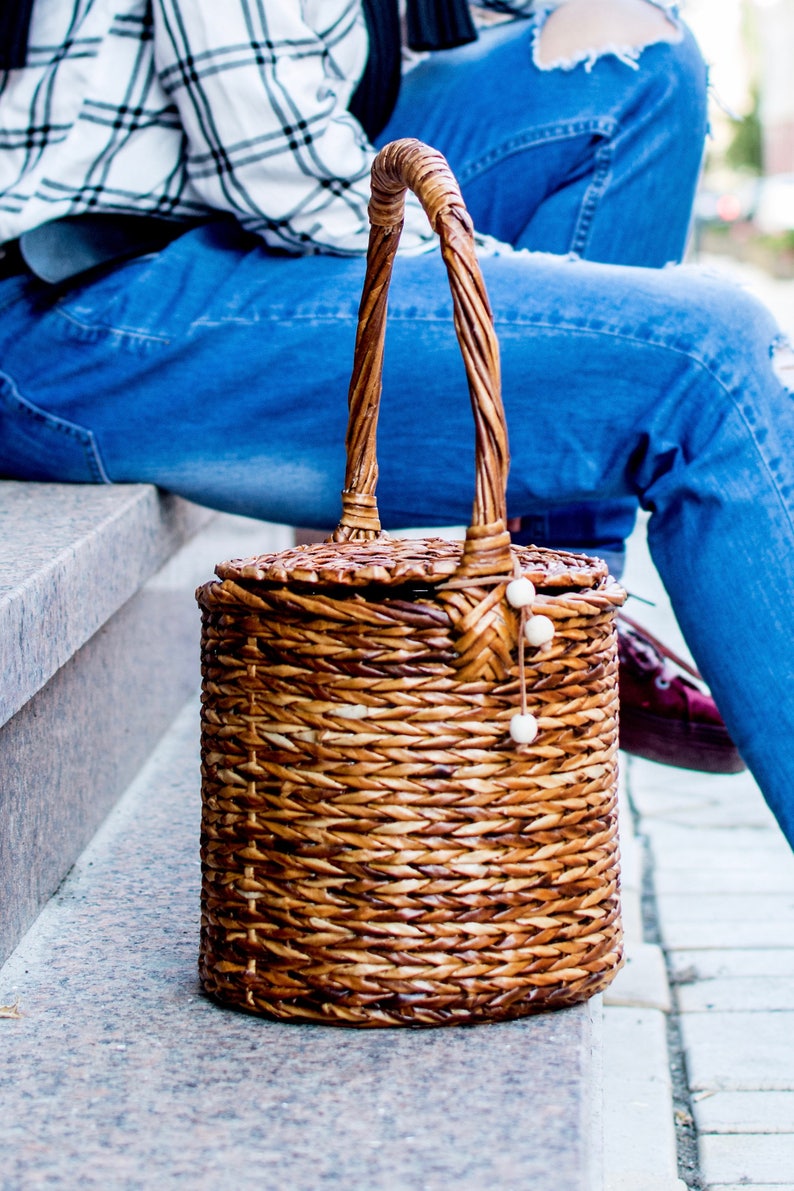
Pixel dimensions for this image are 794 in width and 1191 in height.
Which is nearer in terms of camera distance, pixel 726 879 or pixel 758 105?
pixel 726 879

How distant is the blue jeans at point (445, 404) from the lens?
107 cm

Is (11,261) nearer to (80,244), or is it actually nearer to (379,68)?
(80,244)

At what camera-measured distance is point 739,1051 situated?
132 centimetres

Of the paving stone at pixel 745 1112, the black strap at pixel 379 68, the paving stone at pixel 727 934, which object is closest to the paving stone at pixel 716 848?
the paving stone at pixel 727 934

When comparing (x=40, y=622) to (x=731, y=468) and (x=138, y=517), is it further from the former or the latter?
(x=731, y=468)

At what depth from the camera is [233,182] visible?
1.23 metres

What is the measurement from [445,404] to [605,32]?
0.62 metres

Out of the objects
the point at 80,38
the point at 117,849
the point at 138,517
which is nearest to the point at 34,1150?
the point at 117,849

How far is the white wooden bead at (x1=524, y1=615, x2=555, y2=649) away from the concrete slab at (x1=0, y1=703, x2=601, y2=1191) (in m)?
0.27

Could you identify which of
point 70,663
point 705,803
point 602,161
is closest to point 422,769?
point 70,663

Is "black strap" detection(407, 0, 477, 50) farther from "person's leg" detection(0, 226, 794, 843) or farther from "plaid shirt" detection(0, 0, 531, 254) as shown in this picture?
"person's leg" detection(0, 226, 794, 843)

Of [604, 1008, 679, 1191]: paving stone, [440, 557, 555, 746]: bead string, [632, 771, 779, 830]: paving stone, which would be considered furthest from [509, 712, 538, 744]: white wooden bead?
[632, 771, 779, 830]: paving stone

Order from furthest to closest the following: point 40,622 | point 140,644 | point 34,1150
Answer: point 140,644 < point 40,622 < point 34,1150

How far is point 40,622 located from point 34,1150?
41 cm
